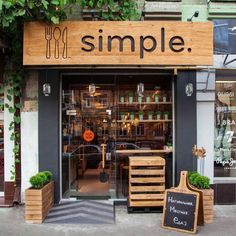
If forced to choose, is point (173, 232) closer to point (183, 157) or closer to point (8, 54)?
point (183, 157)

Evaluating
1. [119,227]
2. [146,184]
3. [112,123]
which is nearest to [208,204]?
[146,184]

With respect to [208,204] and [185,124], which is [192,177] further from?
[185,124]

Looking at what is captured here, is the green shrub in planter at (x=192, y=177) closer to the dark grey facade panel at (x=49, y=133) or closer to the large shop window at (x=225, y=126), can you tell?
the large shop window at (x=225, y=126)

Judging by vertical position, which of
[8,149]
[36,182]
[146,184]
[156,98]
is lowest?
[146,184]

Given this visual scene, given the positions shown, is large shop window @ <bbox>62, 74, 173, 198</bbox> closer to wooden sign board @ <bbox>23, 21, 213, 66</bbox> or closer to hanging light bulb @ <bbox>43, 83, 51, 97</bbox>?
hanging light bulb @ <bbox>43, 83, 51, 97</bbox>

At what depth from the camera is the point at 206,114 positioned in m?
8.47

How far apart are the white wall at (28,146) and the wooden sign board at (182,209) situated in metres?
3.21

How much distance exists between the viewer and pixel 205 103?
27.8 feet

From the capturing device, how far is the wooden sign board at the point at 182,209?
665 cm

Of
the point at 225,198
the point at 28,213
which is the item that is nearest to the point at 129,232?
the point at 28,213

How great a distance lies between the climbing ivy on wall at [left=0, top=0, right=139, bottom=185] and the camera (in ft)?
21.8

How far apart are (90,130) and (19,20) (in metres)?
Result: 3.03

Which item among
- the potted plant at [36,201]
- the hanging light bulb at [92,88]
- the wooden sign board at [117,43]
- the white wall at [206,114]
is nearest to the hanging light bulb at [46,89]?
the hanging light bulb at [92,88]

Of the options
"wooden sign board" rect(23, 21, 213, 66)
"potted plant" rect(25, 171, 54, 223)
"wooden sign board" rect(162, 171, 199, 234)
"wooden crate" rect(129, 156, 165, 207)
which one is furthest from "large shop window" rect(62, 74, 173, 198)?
"wooden sign board" rect(162, 171, 199, 234)
